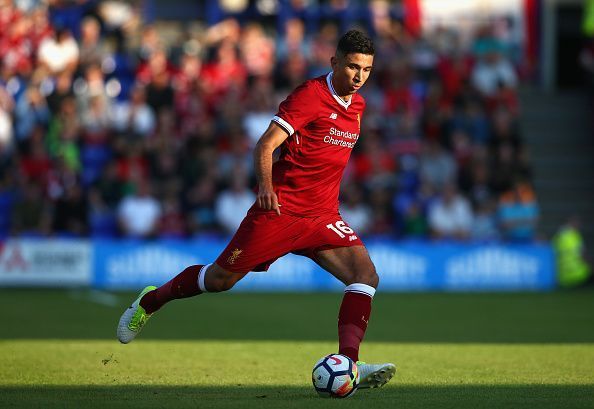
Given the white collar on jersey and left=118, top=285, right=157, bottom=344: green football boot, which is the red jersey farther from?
left=118, top=285, right=157, bottom=344: green football boot

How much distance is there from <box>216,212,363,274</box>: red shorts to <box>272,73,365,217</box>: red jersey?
0.09m

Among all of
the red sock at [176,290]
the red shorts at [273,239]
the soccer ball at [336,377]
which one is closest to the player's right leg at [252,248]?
the red shorts at [273,239]

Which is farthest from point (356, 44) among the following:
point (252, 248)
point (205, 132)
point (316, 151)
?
point (205, 132)

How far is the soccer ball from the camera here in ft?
25.5

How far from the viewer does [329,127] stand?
8.44 metres

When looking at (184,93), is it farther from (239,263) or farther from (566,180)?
(239,263)

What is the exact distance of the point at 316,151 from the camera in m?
8.48

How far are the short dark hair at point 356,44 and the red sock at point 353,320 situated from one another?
1772 mm

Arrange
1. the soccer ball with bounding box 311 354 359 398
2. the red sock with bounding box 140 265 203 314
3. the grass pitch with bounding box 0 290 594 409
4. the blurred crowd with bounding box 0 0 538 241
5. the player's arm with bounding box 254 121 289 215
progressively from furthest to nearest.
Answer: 1. the blurred crowd with bounding box 0 0 538 241
2. the red sock with bounding box 140 265 203 314
3. the player's arm with bounding box 254 121 289 215
4. the grass pitch with bounding box 0 290 594 409
5. the soccer ball with bounding box 311 354 359 398

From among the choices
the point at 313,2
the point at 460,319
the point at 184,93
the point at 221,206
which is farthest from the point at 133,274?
the point at 313,2

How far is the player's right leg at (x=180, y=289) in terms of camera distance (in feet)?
28.4

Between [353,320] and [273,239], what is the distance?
0.85m

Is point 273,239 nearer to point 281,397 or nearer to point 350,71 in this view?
point 281,397

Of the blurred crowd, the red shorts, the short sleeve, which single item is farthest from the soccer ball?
the blurred crowd
